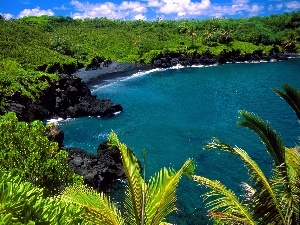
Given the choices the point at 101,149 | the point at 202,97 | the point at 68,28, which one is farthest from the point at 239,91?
the point at 68,28

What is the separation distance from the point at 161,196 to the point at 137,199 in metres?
0.59

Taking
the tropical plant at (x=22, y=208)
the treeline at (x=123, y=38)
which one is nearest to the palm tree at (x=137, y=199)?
the tropical plant at (x=22, y=208)

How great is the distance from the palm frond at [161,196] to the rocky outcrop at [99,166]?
21.4 meters

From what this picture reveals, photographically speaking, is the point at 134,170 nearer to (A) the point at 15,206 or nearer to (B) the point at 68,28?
(A) the point at 15,206

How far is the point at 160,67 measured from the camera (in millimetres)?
94812

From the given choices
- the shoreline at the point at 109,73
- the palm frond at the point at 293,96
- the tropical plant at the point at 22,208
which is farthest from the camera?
the shoreline at the point at 109,73

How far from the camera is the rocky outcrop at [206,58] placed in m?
97.1

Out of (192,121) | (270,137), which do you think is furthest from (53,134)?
(270,137)

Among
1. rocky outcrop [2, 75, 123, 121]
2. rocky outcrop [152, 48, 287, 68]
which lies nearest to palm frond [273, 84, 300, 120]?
rocky outcrop [2, 75, 123, 121]

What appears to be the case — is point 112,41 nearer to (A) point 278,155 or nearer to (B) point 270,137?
(B) point 270,137

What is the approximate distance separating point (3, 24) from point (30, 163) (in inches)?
3588

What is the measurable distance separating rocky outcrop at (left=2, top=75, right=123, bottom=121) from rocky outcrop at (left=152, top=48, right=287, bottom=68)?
4063cm

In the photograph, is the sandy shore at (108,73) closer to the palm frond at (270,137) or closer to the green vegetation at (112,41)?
the green vegetation at (112,41)

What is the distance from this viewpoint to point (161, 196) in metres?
8.34
